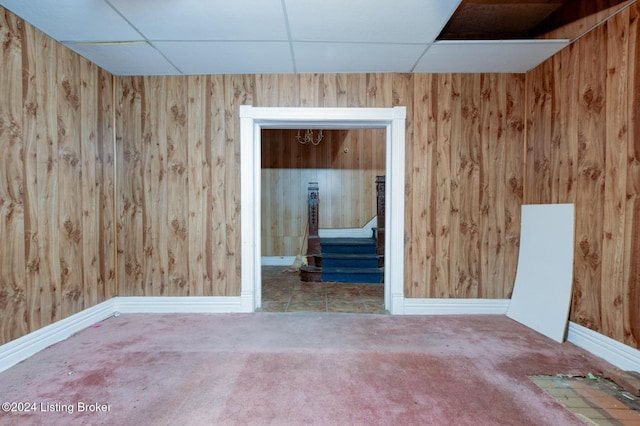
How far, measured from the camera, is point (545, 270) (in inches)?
103

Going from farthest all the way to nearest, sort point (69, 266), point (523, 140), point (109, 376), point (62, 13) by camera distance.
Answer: point (523, 140) → point (69, 266) → point (62, 13) → point (109, 376)

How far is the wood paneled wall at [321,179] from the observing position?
17.9 ft

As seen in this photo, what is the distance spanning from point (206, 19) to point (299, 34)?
0.65 m

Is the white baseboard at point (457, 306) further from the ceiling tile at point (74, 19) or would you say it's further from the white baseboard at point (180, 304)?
the ceiling tile at point (74, 19)

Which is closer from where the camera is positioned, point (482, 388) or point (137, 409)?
point (137, 409)

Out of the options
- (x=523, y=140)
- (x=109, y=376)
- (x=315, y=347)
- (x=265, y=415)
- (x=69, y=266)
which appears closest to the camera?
(x=265, y=415)

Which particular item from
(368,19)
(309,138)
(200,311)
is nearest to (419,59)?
(368,19)

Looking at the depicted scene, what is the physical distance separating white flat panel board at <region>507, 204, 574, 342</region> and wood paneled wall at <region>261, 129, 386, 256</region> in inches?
111

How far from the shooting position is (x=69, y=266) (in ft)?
8.16

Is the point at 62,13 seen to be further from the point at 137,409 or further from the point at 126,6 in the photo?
the point at 137,409

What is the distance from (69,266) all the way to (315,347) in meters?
2.08

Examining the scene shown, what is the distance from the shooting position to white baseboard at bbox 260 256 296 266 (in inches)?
215

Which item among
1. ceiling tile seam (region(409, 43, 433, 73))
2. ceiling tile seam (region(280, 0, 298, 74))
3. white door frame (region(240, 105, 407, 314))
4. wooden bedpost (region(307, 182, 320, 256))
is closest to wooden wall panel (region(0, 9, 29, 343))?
white door frame (region(240, 105, 407, 314))

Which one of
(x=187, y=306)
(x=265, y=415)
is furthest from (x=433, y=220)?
(x=187, y=306)
